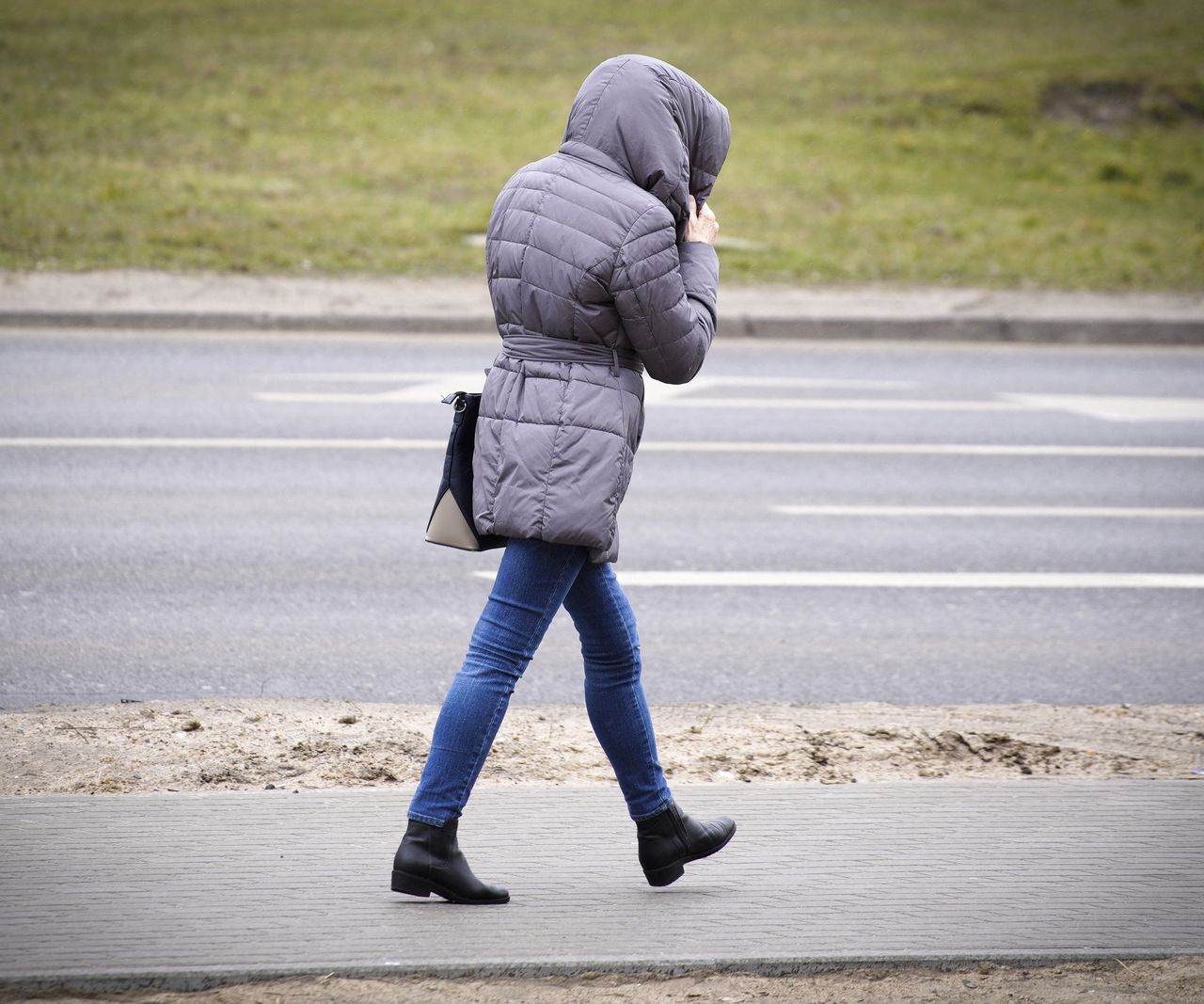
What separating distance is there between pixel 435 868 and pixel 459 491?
0.83m

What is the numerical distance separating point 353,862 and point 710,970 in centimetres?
94

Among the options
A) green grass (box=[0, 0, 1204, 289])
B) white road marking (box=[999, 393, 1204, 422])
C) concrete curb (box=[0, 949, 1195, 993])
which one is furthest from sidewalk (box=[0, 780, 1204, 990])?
green grass (box=[0, 0, 1204, 289])

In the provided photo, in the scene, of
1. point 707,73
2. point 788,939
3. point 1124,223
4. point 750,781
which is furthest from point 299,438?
point 707,73

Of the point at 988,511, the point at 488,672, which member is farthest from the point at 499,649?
the point at 988,511

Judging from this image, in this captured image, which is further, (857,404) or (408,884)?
(857,404)

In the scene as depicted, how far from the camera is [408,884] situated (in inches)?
137

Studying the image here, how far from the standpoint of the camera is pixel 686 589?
6598mm

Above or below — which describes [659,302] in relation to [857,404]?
above

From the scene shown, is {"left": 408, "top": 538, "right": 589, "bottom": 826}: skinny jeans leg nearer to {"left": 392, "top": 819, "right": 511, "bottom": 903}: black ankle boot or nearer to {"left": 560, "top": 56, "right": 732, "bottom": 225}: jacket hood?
{"left": 392, "top": 819, "right": 511, "bottom": 903}: black ankle boot

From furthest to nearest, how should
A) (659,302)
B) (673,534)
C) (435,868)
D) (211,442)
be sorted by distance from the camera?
(211,442), (673,534), (435,868), (659,302)

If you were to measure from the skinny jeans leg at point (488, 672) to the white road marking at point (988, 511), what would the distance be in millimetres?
4506

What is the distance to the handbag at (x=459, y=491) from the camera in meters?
3.53

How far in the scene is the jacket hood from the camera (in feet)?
11.1

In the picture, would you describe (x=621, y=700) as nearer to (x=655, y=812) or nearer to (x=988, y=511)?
(x=655, y=812)
